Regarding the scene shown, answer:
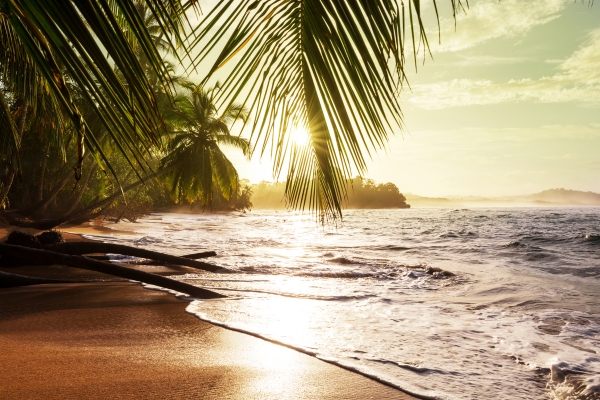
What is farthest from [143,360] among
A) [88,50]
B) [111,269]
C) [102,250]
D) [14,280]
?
[102,250]

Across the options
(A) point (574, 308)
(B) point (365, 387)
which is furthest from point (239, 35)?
(A) point (574, 308)

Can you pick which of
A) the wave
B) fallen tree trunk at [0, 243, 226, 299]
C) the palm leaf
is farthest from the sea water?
the palm leaf

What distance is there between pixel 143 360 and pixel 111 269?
2.49m

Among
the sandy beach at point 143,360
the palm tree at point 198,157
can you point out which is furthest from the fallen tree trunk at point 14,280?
the palm tree at point 198,157

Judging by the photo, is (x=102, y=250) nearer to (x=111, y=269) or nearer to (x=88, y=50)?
(x=111, y=269)

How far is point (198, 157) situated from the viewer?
20.7 m

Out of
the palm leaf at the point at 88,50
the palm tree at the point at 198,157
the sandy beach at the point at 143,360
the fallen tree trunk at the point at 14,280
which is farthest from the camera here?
the palm tree at the point at 198,157

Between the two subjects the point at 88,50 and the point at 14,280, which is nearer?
the point at 88,50

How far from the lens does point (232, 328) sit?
4.12 meters

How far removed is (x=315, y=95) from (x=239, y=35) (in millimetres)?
308

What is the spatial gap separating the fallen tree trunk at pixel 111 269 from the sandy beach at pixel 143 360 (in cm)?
60

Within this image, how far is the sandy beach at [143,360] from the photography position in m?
2.62

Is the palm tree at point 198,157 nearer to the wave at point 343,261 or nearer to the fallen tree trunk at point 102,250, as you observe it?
the wave at point 343,261

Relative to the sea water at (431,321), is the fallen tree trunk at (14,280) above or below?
above
